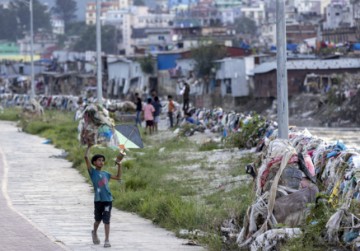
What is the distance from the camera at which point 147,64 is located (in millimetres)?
90562

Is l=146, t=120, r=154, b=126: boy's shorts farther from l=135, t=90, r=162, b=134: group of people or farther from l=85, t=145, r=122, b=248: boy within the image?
l=85, t=145, r=122, b=248: boy

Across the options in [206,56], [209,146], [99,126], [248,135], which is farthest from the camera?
[206,56]

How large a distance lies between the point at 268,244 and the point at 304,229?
0.45 m

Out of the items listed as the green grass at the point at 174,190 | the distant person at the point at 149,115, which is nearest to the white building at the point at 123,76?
the distant person at the point at 149,115

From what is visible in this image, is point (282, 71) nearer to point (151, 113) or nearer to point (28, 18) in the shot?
point (151, 113)

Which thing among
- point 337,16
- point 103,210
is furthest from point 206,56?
point 103,210

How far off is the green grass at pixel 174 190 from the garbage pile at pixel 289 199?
0.65 meters

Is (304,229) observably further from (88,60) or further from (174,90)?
(88,60)

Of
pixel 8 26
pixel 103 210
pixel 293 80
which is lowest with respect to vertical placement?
pixel 293 80

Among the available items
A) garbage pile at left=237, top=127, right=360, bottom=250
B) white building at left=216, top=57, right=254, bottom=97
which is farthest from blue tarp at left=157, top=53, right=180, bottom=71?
garbage pile at left=237, top=127, right=360, bottom=250

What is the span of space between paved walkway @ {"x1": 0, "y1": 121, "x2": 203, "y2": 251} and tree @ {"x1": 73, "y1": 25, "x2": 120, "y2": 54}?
435 ft

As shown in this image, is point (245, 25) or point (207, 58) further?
point (245, 25)

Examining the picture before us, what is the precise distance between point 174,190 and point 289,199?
7502mm

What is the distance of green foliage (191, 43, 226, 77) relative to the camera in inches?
3295
